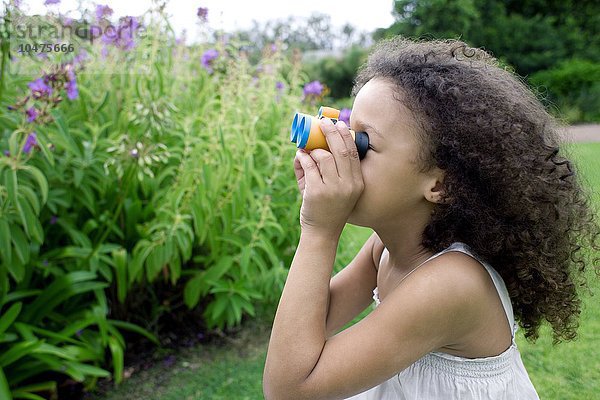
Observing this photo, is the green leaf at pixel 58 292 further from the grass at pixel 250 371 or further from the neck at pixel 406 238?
the neck at pixel 406 238

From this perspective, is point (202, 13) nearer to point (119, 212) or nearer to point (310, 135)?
point (119, 212)

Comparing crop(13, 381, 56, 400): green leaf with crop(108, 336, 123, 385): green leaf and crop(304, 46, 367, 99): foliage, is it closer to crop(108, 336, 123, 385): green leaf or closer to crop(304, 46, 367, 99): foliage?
crop(108, 336, 123, 385): green leaf

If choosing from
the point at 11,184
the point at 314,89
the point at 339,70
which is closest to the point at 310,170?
the point at 11,184

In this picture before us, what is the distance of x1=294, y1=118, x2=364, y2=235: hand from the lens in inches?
48.7

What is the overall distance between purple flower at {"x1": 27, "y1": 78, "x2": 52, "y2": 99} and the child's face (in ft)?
4.18

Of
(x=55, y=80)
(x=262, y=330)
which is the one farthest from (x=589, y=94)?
(x=55, y=80)

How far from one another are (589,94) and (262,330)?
14363mm

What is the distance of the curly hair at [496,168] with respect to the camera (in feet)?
4.07

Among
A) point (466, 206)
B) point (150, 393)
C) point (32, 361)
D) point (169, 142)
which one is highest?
point (466, 206)

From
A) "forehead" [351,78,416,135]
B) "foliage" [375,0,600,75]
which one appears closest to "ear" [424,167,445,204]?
"forehead" [351,78,416,135]

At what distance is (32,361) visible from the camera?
2.30m

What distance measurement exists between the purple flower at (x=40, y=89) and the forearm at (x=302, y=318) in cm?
125

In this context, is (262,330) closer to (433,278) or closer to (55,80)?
(55,80)

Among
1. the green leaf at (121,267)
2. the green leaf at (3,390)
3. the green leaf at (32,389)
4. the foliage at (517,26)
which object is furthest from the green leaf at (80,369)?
the foliage at (517,26)
